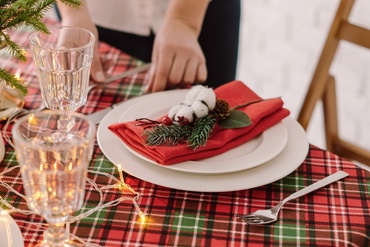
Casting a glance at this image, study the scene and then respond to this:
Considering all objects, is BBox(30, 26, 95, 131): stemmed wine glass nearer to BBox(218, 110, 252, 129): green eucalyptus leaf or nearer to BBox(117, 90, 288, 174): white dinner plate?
BBox(117, 90, 288, 174): white dinner plate

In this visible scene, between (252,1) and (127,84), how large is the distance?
1.74 metres

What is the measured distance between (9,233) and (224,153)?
15.3 inches

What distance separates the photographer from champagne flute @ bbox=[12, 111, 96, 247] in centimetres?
73

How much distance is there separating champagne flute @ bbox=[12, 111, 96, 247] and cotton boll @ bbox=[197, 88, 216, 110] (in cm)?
36

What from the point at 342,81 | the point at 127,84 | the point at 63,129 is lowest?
the point at 342,81

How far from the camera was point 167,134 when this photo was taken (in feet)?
3.38

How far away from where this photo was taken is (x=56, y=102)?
105 cm

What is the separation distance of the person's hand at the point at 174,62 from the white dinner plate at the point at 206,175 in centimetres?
26

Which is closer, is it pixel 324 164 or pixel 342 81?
pixel 324 164

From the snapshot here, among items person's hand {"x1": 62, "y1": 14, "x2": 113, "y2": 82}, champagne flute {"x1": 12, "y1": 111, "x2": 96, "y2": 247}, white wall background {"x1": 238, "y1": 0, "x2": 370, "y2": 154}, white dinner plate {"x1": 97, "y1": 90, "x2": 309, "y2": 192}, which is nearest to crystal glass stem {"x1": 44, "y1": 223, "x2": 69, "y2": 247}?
champagne flute {"x1": 12, "y1": 111, "x2": 96, "y2": 247}

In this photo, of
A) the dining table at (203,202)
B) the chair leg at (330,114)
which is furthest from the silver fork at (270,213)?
the chair leg at (330,114)

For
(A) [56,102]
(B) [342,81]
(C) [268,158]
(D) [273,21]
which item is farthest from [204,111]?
(D) [273,21]

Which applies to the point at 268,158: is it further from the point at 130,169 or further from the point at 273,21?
the point at 273,21

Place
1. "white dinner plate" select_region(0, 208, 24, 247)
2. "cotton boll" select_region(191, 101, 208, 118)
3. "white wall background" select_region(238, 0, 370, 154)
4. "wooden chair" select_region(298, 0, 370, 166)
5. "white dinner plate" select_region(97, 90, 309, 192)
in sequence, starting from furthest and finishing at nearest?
"white wall background" select_region(238, 0, 370, 154)
"wooden chair" select_region(298, 0, 370, 166)
"cotton boll" select_region(191, 101, 208, 118)
"white dinner plate" select_region(97, 90, 309, 192)
"white dinner plate" select_region(0, 208, 24, 247)
